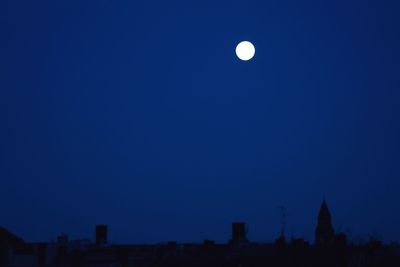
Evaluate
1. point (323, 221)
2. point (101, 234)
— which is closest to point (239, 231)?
point (101, 234)

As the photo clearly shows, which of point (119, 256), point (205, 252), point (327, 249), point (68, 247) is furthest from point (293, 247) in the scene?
point (68, 247)

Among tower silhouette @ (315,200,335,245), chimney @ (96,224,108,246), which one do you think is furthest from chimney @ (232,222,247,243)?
tower silhouette @ (315,200,335,245)

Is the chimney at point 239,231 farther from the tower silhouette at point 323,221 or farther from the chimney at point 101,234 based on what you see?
the tower silhouette at point 323,221

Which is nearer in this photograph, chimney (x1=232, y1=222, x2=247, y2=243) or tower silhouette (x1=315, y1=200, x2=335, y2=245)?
chimney (x1=232, y1=222, x2=247, y2=243)

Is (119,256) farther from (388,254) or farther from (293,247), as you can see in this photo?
(388,254)

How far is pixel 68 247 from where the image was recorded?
54031mm

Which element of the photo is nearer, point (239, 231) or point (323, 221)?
point (239, 231)

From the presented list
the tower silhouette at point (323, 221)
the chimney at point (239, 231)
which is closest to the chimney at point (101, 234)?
the chimney at point (239, 231)

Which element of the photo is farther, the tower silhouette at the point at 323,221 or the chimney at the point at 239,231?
the tower silhouette at the point at 323,221

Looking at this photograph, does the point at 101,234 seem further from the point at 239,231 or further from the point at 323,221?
the point at 323,221

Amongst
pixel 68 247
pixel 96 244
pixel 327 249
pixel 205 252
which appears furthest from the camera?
pixel 96 244

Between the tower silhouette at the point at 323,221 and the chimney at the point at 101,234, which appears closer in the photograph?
Answer: the chimney at the point at 101,234

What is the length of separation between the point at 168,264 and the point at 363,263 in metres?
11.3

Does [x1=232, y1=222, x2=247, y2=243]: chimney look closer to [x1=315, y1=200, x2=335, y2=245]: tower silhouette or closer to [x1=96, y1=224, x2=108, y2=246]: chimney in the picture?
[x1=96, y1=224, x2=108, y2=246]: chimney
